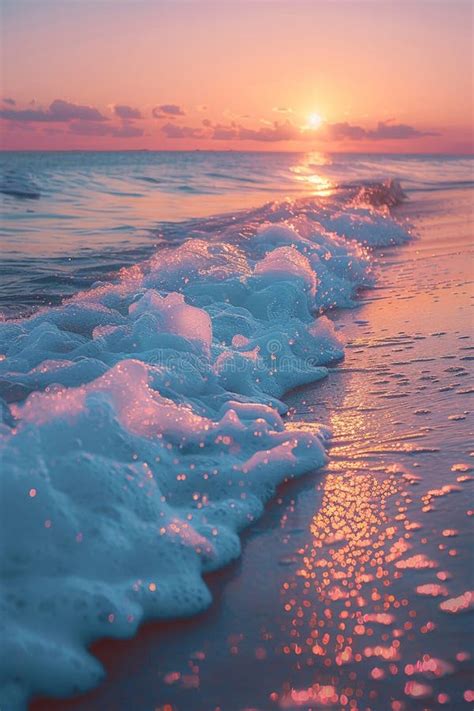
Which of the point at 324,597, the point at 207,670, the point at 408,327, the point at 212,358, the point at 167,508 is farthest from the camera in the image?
the point at 408,327

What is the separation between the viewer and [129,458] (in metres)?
2.67

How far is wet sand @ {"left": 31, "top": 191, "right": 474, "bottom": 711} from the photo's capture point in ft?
5.92

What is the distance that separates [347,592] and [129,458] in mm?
935

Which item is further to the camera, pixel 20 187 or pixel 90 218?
pixel 20 187

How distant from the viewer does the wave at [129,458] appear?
2.04 meters

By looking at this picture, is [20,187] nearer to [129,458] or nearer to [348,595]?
[129,458]

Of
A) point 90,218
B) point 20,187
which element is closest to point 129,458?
point 90,218

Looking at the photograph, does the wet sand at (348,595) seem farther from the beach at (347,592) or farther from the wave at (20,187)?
the wave at (20,187)

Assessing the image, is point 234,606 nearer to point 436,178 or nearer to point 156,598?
point 156,598

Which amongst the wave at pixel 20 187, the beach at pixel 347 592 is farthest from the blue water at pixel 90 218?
the beach at pixel 347 592

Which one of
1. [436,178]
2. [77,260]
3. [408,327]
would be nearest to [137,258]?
[77,260]

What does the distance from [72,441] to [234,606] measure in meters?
0.82

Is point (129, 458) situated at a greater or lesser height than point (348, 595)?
greater

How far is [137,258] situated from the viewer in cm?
866
